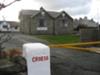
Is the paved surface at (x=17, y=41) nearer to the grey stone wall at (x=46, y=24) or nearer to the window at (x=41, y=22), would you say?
the grey stone wall at (x=46, y=24)

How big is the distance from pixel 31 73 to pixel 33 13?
59210mm

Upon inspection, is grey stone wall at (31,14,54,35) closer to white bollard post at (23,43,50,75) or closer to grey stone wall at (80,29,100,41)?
grey stone wall at (80,29,100,41)

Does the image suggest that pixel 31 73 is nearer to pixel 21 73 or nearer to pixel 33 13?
pixel 21 73

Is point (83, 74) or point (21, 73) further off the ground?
point (21, 73)

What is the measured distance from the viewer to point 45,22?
203 ft

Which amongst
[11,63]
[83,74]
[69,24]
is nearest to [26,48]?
[11,63]

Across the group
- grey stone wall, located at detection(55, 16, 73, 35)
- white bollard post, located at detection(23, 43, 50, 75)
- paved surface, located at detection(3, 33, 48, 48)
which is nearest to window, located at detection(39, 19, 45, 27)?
grey stone wall, located at detection(55, 16, 73, 35)

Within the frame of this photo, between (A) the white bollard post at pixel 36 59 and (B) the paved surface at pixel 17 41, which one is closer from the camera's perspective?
(A) the white bollard post at pixel 36 59

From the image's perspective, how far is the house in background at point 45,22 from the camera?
60.5 metres

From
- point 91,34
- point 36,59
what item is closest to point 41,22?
point 91,34

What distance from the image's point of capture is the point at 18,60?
5.39m

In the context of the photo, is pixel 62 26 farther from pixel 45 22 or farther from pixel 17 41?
pixel 17 41

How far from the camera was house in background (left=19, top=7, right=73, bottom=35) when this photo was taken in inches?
2383

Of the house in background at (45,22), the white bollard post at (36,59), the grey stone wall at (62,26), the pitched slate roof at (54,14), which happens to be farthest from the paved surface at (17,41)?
the pitched slate roof at (54,14)
